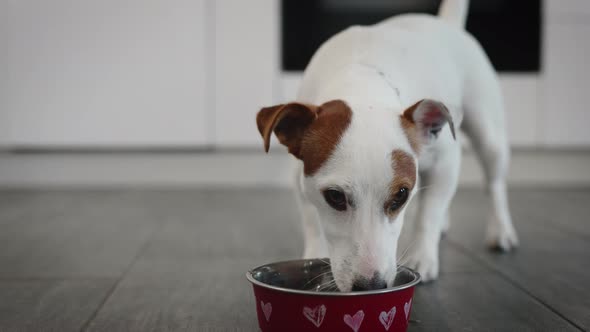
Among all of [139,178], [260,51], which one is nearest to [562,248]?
[260,51]

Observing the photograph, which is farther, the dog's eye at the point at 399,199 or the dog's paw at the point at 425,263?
the dog's paw at the point at 425,263

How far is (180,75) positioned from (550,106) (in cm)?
199

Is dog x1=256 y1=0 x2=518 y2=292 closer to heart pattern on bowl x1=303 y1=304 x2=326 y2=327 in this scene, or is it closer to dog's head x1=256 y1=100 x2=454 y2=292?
dog's head x1=256 y1=100 x2=454 y2=292

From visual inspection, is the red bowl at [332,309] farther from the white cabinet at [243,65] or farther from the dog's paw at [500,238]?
the white cabinet at [243,65]

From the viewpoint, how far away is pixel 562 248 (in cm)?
194

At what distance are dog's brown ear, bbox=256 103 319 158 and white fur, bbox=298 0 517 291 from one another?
8 centimetres

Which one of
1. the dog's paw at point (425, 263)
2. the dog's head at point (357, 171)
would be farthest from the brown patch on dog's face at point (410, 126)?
the dog's paw at point (425, 263)

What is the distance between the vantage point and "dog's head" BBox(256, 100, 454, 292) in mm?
1126

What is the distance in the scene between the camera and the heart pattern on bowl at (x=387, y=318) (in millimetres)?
1016

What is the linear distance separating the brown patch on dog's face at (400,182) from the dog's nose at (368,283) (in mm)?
130

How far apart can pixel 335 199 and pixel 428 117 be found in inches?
10.9

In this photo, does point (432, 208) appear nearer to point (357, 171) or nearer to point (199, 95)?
point (357, 171)

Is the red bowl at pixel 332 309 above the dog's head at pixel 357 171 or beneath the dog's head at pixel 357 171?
beneath

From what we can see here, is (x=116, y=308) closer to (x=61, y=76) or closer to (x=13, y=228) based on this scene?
(x=13, y=228)
